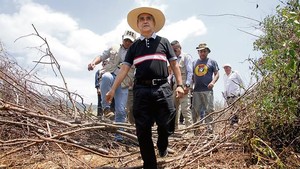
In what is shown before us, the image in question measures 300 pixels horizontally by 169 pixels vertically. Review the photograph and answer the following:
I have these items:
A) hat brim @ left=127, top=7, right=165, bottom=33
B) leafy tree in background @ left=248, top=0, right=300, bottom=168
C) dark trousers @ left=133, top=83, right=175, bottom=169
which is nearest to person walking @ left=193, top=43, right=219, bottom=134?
leafy tree in background @ left=248, top=0, right=300, bottom=168

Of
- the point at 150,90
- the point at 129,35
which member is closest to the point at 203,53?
the point at 129,35

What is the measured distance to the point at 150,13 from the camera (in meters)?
3.67

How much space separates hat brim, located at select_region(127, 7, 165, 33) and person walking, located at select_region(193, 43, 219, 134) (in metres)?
3.13

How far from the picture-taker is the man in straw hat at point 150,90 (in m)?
3.30

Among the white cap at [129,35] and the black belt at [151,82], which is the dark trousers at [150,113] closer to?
the black belt at [151,82]

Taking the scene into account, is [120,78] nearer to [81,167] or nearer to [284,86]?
[81,167]

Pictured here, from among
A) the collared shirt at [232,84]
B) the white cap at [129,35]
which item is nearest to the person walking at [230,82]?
the collared shirt at [232,84]

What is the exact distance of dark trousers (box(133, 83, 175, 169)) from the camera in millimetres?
3283

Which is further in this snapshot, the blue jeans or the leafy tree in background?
the blue jeans

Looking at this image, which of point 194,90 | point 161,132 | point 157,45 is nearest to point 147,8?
point 157,45

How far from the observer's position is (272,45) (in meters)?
4.20

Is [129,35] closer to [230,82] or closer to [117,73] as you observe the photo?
[117,73]

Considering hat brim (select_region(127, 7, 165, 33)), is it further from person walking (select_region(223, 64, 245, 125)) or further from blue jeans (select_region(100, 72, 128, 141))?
person walking (select_region(223, 64, 245, 125))

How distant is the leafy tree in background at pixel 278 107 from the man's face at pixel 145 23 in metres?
1.35
